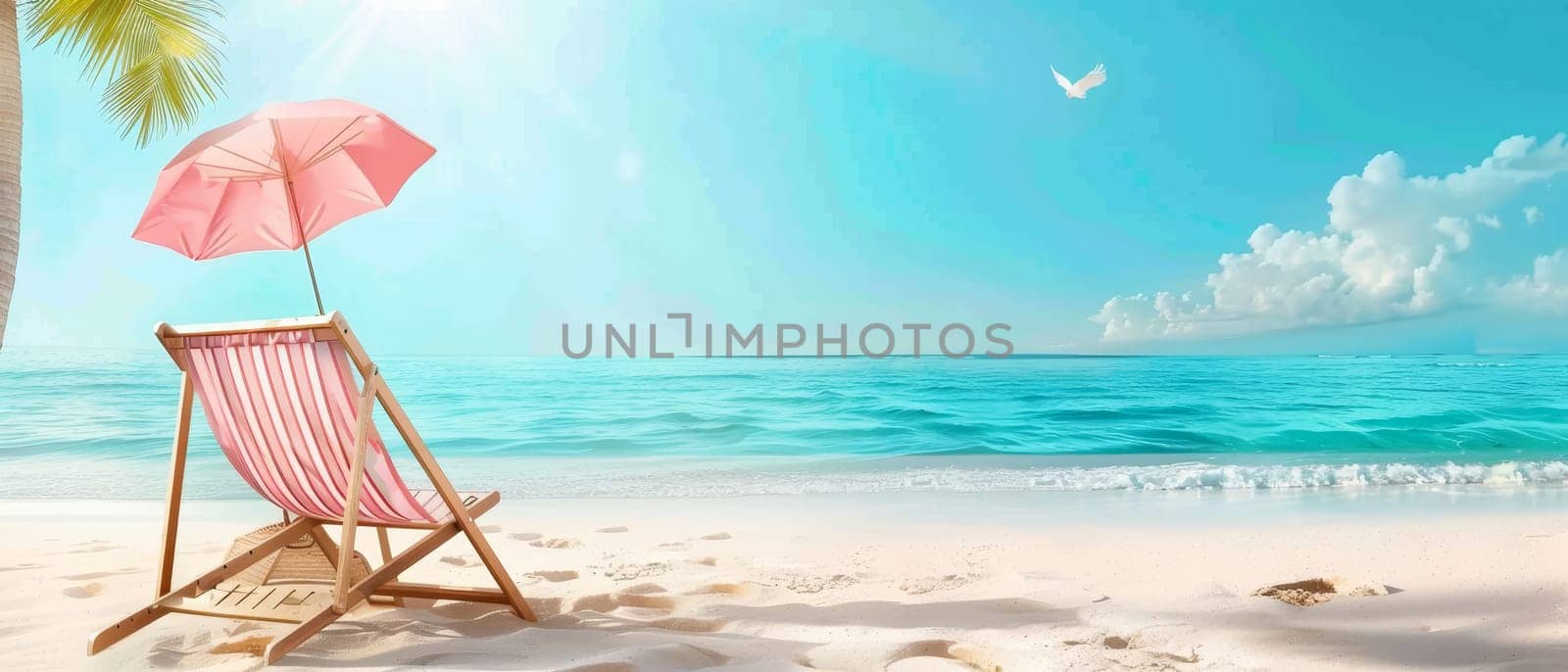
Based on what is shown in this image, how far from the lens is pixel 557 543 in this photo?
15.4 feet

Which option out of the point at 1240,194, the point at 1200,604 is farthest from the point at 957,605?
the point at 1240,194

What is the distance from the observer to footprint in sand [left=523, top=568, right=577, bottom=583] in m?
3.78

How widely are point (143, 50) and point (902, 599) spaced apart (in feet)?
18.5

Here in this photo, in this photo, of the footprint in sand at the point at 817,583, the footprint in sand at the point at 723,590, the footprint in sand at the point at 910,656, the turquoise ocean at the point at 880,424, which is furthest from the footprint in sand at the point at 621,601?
the turquoise ocean at the point at 880,424

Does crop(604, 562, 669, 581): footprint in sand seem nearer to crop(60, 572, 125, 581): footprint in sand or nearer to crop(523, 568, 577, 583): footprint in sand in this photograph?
crop(523, 568, 577, 583): footprint in sand

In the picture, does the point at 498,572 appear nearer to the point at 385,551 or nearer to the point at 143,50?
the point at 385,551

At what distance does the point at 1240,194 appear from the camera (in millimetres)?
25328

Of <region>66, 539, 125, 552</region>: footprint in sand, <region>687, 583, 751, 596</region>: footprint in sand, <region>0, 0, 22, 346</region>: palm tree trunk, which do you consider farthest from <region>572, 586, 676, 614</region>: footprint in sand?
<region>66, 539, 125, 552</region>: footprint in sand

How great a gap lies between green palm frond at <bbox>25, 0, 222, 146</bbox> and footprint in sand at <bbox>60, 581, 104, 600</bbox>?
308 cm

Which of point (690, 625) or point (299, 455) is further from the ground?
point (299, 455)

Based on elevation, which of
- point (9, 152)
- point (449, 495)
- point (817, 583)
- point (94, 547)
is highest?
point (9, 152)

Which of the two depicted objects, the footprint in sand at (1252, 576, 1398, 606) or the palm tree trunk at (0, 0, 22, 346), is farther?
the palm tree trunk at (0, 0, 22, 346)

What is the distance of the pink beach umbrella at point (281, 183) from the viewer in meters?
3.41

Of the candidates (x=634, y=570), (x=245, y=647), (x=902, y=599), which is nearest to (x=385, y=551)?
(x=245, y=647)
